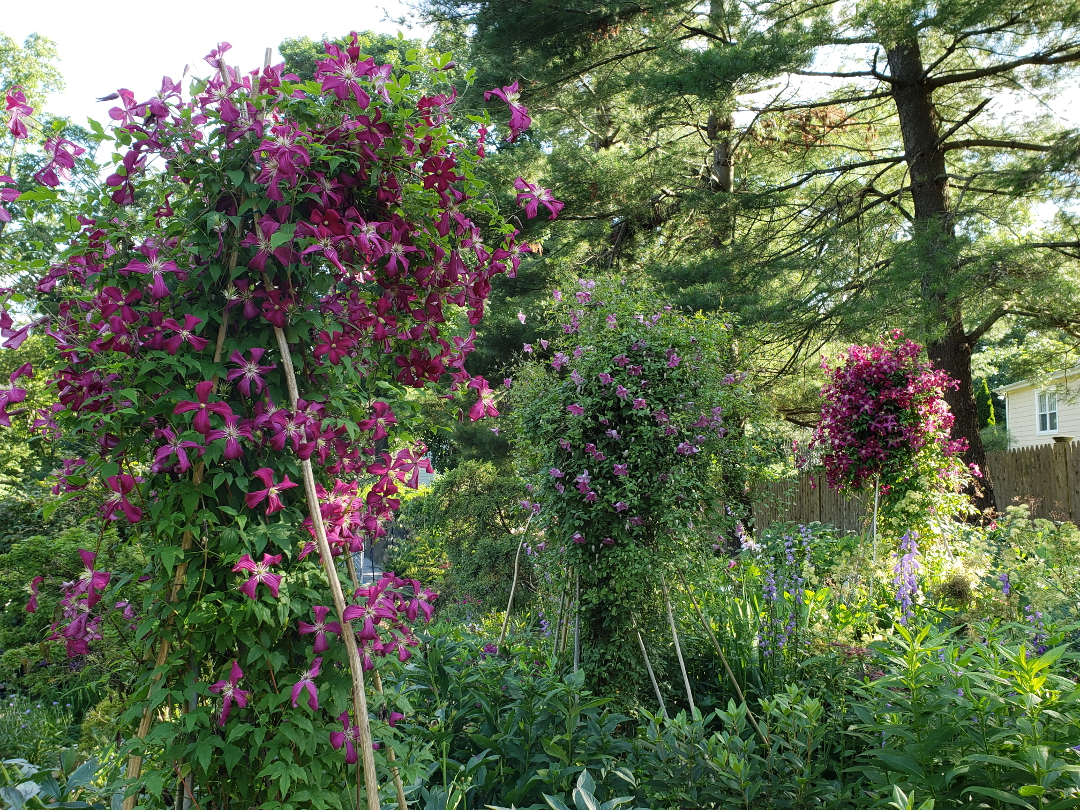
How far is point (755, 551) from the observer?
5199mm

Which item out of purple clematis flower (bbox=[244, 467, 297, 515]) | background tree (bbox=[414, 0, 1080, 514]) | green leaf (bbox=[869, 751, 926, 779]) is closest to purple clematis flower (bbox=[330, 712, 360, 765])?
purple clematis flower (bbox=[244, 467, 297, 515])

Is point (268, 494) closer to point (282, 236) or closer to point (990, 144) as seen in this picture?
point (282, 236)

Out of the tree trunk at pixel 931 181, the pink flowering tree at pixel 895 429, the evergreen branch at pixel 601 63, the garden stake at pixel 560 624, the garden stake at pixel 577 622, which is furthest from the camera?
the evergreen branch at pixel 601 63

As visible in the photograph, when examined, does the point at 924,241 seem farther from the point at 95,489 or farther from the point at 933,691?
the point at 95,489

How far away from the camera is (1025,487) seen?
10023mm

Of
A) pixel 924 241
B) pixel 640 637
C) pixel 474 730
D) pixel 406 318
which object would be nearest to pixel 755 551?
pixel 640 637

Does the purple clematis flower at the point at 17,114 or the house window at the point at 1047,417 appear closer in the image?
the purple clematis flower at the point at 17,114

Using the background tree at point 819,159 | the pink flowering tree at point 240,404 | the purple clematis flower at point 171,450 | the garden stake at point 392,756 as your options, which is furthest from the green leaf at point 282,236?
the background tree at point 819,159

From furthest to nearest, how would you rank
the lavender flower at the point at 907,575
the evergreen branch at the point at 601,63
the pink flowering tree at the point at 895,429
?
the evergreen branch at the point at 601,63
the pink flowering tree at the point at 895,429
the lavender flower at the point at 907,575

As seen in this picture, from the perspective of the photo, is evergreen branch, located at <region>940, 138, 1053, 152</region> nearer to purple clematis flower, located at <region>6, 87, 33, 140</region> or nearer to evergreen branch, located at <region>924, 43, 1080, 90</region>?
evergreen branch, located at <region>924, 43, 1080, 90</region>

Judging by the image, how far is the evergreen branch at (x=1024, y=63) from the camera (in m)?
6.73

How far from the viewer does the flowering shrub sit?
3379 millimetres

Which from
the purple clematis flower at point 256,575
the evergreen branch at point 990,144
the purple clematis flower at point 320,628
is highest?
the evergreen branch at point 990,144

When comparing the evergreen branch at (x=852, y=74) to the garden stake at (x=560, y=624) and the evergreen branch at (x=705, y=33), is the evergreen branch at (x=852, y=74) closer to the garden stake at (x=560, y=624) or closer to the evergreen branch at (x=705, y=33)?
the evergreen branch at (x=705, y=33)
